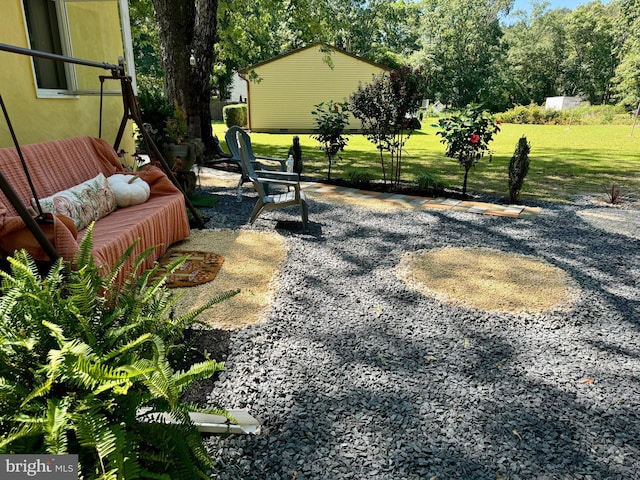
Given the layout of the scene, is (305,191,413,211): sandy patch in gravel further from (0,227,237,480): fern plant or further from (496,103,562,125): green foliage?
(496,103,562,125): green foliage

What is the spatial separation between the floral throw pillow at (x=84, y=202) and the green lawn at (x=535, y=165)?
5167 millimetres

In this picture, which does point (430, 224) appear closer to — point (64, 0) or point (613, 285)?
point (613, 285)

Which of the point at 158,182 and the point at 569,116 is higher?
the point at 569,116

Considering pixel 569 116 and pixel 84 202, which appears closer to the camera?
pixel 84 202

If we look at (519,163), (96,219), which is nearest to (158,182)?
(96,219)

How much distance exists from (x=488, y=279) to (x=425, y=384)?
69.7 inches

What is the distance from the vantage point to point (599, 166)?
10.7 meters

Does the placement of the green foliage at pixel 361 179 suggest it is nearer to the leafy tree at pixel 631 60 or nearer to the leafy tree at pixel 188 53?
the leafy tree at pixel 188 53

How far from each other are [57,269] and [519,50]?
44.4 metres

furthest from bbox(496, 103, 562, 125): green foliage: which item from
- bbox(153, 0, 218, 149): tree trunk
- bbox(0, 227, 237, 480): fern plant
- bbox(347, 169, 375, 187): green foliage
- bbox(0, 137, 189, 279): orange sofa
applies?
bbox(0, 227, 237, 480): fern plant

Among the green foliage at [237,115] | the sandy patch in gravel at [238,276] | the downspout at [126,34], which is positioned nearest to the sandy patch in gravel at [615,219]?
the sandy patch in gravel at [238,276]

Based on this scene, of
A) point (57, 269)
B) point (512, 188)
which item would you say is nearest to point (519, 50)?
point (512, 188)

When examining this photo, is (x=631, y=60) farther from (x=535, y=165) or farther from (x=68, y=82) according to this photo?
(x=68, y=82)

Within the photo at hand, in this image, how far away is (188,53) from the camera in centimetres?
789
